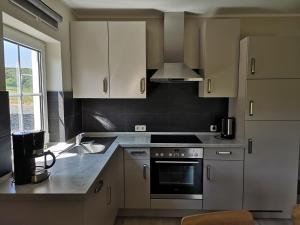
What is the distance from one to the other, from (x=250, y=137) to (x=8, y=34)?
2434mm

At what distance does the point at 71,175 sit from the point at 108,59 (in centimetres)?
157

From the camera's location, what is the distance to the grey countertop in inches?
54.2

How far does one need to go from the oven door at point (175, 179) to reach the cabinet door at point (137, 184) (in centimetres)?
7

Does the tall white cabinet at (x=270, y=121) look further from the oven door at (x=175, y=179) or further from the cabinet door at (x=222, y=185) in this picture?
the oven door at (x=175, y=179)

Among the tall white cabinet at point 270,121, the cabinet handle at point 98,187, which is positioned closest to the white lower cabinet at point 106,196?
the cabinet handle at point 98,187

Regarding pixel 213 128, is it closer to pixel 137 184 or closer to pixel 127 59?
pixel 137 184

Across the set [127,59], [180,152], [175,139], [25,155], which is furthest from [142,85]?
[25,155]

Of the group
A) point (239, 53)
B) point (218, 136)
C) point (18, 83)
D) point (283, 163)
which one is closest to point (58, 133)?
point (18, 83)

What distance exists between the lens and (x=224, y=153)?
2627 mm

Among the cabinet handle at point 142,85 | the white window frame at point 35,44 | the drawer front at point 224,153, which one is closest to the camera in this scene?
the white window frame at point 35,44

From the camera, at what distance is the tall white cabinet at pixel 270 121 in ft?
8.28

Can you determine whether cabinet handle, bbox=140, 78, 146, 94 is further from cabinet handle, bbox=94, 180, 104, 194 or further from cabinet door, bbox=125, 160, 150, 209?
cabinet handle, bbox=94, 180, 104, 194

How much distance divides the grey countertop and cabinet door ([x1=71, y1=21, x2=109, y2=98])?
0.68m

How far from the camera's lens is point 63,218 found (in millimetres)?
1406
